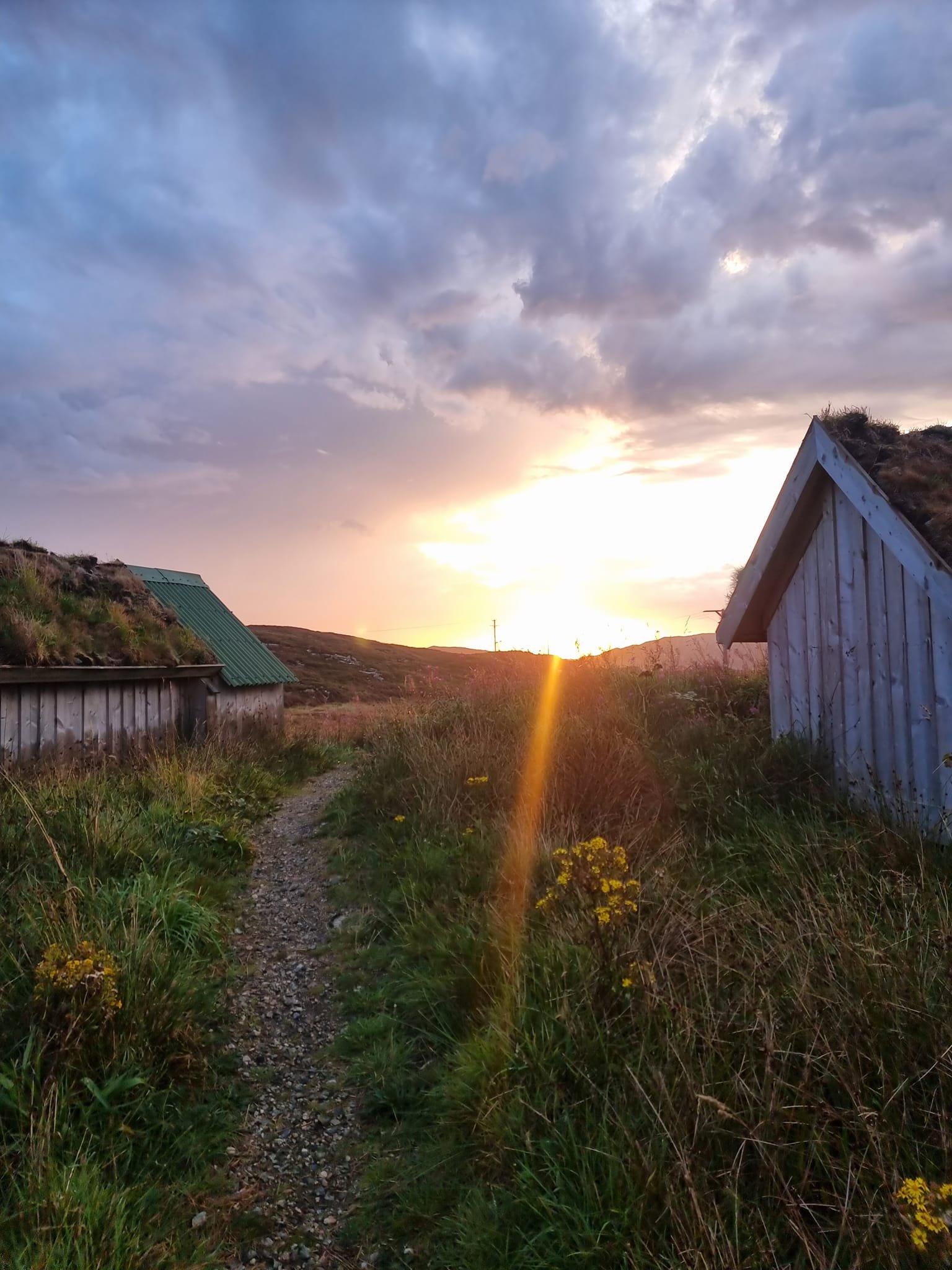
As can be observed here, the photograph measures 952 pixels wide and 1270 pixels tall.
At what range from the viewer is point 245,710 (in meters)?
14.8

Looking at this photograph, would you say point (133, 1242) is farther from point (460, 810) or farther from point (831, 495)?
point (831, 495)

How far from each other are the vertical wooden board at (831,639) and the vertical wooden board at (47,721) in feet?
30.3

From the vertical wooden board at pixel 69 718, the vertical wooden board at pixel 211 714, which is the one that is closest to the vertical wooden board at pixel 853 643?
the vertical wooden board at pixel 69 718

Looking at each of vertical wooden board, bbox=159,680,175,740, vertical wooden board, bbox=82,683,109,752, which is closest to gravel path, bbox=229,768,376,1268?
→ vertical wooden board, bbox=82,683,109,752

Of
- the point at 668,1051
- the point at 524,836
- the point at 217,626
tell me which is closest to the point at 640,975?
the point at 668,1051

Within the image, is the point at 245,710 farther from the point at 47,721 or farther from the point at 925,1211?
the point at 925,1211

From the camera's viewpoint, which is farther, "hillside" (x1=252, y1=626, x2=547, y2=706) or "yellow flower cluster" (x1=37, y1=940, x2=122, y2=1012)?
"hillside" (x1=252, y1=626, x2=547, y2=706)

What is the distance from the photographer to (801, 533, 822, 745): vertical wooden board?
267 inches

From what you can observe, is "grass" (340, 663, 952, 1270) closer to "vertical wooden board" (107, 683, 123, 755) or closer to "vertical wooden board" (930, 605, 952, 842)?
"vertical wooden board" (930, 605, 952, 842)

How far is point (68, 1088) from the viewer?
357 centimetres

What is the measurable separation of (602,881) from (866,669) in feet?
11.8

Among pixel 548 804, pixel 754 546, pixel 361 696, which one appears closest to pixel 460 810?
pixel 548 804

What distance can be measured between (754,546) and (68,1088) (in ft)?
21.0

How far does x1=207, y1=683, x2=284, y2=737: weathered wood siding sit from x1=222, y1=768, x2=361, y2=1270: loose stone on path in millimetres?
6980
